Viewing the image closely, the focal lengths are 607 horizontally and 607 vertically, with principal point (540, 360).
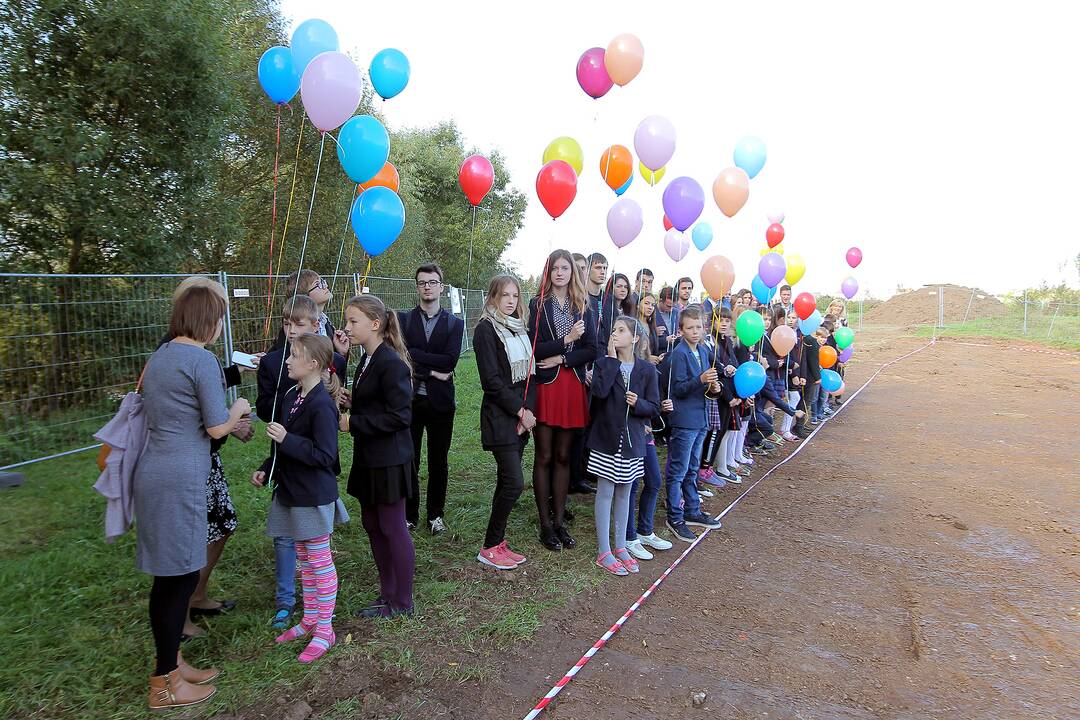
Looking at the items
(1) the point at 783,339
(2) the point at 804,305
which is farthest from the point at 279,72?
(2) the point at 804,305

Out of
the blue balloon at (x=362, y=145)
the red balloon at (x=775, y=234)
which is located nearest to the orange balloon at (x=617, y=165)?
the blue balloon at (x=362, y=145)

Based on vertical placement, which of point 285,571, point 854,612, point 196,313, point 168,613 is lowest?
point 854,612

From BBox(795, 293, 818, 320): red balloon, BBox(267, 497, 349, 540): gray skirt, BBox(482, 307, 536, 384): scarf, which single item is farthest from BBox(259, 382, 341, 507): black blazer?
BBox(795, 293, 818, 320): red balloon

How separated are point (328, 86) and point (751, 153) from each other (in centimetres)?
457

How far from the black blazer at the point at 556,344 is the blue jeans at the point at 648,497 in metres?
0.72

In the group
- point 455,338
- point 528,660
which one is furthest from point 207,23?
point 528,660

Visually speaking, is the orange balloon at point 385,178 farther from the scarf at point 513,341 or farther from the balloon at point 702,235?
the balloon at point 702,235

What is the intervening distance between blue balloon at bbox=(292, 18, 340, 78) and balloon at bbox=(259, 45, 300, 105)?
7 cm

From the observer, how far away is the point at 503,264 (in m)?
24.2

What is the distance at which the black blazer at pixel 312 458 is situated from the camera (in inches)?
114

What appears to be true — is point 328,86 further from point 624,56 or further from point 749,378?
point 749,378

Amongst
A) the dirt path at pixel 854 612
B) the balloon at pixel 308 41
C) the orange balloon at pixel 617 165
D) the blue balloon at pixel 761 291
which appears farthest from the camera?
the blue balloon at pixel 761 291

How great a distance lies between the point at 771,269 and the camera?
7.05 metres

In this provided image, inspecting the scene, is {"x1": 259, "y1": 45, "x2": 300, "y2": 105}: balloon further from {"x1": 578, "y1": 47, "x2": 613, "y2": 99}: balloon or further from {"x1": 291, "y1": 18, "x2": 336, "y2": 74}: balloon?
{"x1": 578, "y1": 47, "x2": 613, "y2": 99}: balloon
